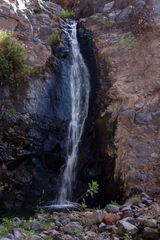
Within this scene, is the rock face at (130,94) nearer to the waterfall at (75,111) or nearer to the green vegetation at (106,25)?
the green vegetation at (106,25)

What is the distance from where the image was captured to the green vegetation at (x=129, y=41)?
376 inches

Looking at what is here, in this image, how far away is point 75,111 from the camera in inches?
348

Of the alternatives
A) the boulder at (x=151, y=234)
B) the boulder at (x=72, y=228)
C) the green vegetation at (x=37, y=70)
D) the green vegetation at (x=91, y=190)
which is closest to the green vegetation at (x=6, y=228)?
the boulder at (x=72, y=228)

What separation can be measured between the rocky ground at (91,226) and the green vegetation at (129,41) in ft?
14.4

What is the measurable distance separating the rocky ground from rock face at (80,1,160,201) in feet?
3.99

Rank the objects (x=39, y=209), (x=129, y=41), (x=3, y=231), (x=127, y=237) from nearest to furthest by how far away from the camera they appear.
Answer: (x=3, y=231) < (x=127, y=237) < (x=39, y=209) < (x=129, y=41)

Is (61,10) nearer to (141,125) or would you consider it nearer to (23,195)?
(141,125)

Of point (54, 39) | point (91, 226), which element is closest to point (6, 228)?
point (91, 226)

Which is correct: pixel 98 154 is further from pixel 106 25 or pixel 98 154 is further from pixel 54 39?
pixel 106 25

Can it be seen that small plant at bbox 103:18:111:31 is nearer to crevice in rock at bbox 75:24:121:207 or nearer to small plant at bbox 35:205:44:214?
crevice in rock at bbox 75:24:121:207

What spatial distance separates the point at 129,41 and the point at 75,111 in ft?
7.42

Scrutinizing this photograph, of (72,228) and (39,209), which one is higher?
(39,209)

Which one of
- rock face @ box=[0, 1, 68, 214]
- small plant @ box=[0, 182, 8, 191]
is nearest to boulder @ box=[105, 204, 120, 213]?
rock face @ box=[0, 1, 68, 214]

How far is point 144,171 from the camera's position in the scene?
24.7 feet
